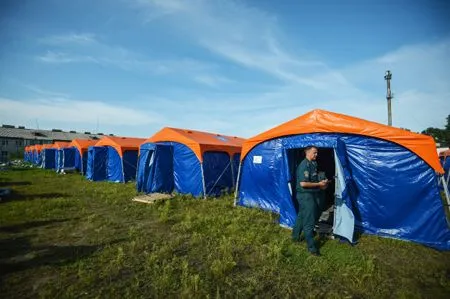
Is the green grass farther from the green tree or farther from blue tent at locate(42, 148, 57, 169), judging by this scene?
the green tree

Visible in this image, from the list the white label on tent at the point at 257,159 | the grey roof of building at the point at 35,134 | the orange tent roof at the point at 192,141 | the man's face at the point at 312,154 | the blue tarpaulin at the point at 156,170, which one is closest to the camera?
the man's face at the point at 312,154

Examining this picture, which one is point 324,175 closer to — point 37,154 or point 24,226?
point 24,226

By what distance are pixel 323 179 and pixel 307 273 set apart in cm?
221

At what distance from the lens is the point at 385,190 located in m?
7.10

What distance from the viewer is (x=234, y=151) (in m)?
14.4

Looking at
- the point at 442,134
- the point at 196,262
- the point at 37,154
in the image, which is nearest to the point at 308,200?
the point at 196,262

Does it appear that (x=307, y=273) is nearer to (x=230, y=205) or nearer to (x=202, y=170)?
Answer: (x=230, y=205)

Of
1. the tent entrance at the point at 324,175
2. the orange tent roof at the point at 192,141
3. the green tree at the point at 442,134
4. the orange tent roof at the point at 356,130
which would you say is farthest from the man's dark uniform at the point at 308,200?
the green tree at the point at 442,134

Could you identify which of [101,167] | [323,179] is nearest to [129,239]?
[323,179]

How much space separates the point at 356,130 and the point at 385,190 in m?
1.84

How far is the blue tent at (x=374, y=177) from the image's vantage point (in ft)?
21.6

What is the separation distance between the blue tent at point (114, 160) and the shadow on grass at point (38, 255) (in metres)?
11.2

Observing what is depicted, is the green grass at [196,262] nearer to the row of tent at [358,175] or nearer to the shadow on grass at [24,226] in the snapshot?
the shadow on grass at [24,226]

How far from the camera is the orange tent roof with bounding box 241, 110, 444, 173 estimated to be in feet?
21.7
